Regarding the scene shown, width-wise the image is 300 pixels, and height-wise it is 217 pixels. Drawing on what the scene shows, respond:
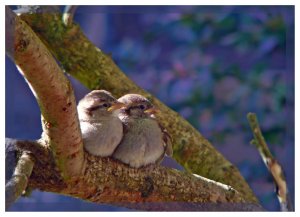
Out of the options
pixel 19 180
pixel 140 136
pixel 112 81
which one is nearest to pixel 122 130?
pixel 140 136

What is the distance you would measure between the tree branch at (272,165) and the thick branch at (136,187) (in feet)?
0.28

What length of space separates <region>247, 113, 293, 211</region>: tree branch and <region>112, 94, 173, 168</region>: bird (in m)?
0.23

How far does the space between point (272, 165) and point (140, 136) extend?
386 mm

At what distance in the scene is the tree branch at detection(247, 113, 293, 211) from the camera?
1.67 metres

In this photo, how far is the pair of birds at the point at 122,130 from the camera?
155 cm

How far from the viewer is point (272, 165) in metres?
1.73

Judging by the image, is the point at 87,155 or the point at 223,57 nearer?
the point at 87,155

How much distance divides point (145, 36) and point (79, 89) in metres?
0.26

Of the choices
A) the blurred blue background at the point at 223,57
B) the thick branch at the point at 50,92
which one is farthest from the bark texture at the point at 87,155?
the blurred blue background at the point at 223,57

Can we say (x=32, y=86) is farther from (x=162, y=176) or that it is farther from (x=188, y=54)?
(x=188, y=54)

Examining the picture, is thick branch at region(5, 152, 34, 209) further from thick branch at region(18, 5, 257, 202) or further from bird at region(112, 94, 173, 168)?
thick branch at region(18, 5, 257, 202)

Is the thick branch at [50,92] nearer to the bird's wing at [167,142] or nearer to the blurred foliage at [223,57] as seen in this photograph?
the bird's wing at [167,142]

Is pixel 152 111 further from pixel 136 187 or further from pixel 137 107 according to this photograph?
pixel 136 187
